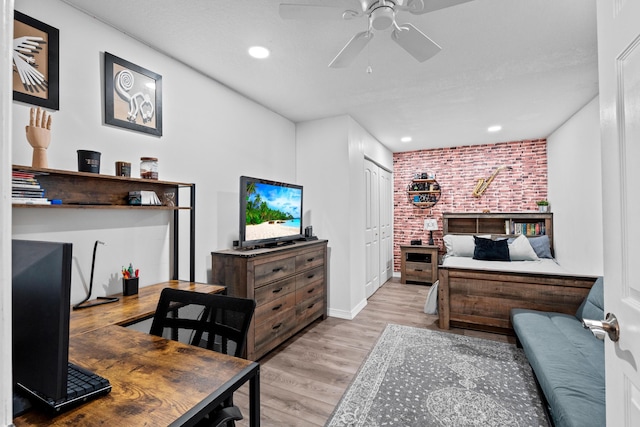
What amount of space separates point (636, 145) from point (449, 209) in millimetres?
5482

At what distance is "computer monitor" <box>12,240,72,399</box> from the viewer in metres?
0.63

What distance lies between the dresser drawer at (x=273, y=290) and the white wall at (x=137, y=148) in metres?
0.53

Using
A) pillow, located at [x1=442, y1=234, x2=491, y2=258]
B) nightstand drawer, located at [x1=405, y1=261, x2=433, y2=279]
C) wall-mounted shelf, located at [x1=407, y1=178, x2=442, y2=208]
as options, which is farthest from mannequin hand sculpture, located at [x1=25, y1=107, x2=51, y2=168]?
wall-mounted shelf, located at [x1=407, y1=178, x2=442, y2=208]

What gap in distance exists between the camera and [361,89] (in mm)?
3152

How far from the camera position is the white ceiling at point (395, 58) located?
6.42 feet

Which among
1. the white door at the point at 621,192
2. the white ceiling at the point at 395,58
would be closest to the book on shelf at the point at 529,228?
the white ceiling at the point at 395,58

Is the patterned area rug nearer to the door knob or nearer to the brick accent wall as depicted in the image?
the door knob

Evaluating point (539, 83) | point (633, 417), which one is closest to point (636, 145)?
point (633, 417)

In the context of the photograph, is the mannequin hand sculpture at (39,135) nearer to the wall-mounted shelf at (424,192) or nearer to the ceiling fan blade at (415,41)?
the ceiling fan blade at (415,41)

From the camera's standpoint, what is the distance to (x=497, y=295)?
3.25m

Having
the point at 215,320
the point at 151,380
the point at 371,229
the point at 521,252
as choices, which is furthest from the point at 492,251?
the point at 151,380

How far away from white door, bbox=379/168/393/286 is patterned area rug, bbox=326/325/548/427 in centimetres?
247

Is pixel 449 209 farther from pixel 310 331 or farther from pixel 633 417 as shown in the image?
pixel 633 417

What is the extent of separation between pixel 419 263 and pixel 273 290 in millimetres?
3511
